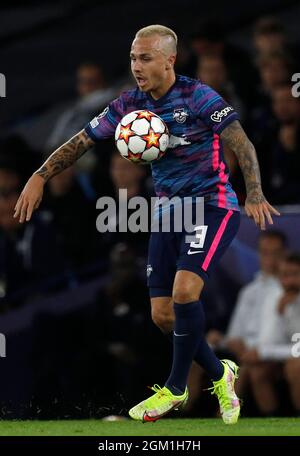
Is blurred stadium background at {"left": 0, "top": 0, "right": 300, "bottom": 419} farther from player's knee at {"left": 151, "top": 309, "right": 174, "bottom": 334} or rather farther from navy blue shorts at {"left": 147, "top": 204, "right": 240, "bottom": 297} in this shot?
navy blue shorts at {"left": 147, "top": 204, "right": 240, "bottom": 297}

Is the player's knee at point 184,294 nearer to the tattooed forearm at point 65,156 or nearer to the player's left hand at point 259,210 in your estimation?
the player's left hand at point 259,210

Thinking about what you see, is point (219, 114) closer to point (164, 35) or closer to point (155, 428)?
point (164, 35)

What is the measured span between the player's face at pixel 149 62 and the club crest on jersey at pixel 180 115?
20 centimetres

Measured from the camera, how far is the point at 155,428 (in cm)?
847

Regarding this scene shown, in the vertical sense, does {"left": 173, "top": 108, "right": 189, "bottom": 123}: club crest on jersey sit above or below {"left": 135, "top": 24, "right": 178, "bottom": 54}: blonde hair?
below

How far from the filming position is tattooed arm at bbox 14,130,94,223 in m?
8.54

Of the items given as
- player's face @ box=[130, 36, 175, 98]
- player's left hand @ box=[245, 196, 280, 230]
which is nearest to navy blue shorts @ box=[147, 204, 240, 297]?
player's left hand @ box=[245, 196, 280, 230]

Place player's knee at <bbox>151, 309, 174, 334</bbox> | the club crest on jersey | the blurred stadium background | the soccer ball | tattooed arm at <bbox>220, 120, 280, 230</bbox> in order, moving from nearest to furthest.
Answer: tattooed arm at <bbox>220, 120, 280, 230</bbox>
the soccer ball
the club crest on jersey
player's knee at <bbox>151, 309, 174, 334</bbox>
the blurred stadium background

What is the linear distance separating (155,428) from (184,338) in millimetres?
610

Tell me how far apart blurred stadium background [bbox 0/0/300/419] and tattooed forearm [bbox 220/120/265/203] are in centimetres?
257

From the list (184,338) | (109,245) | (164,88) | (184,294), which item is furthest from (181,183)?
(109,245)

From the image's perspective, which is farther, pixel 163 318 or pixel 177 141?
pixel 163 318
